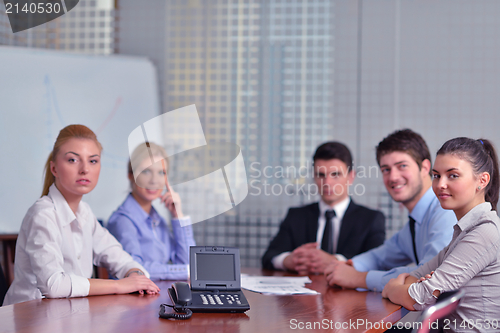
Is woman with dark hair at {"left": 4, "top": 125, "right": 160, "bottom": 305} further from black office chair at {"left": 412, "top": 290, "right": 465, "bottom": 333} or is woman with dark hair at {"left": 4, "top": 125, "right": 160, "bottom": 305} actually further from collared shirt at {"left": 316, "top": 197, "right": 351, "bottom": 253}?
collared shirt at {"left": 316, "top": 197, "right": 351, "bottom": 253}

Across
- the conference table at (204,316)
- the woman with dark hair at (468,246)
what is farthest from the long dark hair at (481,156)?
the conference table at (204,316)

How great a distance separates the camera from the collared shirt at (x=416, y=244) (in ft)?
6.31

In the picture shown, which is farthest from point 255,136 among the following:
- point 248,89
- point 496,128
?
point 496,128

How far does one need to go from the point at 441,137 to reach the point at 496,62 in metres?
0.75

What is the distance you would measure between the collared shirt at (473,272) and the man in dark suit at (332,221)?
121 centimetres

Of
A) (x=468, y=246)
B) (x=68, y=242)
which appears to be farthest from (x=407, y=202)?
(x=68, y=242)

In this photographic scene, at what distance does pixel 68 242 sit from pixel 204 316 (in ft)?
2.56

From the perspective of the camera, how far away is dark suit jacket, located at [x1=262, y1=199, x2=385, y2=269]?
2818mm

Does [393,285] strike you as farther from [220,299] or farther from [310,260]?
[310,260]

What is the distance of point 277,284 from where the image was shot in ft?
6.81

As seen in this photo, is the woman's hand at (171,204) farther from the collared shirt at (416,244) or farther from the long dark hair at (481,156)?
the long dark hair at (481,156)

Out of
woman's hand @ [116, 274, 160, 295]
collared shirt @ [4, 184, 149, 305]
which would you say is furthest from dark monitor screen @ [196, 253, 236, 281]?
collared shirt @ [4, 184, 149, 305]

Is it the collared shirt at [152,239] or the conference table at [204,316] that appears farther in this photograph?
the collared shirt at [152,239]

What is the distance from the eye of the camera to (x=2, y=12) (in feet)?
12.0
